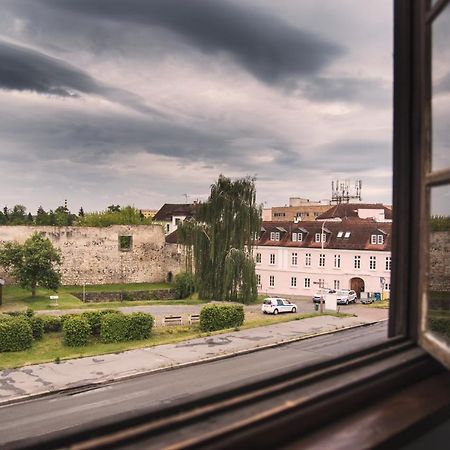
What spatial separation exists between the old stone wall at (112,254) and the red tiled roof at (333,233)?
389 centimetres

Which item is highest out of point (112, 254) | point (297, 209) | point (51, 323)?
point (297, 209)

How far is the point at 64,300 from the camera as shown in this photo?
12.7m

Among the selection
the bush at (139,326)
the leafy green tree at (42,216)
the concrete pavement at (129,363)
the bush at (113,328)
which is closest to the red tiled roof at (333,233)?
the concrete pavement at (129,363)

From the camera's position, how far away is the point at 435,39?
749mm

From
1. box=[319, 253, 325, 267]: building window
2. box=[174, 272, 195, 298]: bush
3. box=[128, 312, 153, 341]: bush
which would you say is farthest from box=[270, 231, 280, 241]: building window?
box=[128, 312, 153, 341]: bush

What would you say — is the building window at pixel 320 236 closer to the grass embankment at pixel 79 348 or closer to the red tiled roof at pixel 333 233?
the red tiled roof at pixel 333 233

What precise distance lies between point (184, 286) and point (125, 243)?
13.5 feet

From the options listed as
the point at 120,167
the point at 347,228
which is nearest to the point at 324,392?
the point at 120,167

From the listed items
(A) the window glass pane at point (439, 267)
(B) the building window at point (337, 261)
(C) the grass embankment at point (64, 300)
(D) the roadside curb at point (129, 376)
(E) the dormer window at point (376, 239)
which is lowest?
(C) the grass embankment at point (64, 300)

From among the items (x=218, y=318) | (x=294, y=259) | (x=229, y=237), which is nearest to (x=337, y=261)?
(x=294, y=259)

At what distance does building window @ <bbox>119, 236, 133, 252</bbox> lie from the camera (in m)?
17.2

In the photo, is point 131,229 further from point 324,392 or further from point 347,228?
point 324,392

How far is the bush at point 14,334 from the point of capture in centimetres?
713

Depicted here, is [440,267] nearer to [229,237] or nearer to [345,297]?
[229,237]
